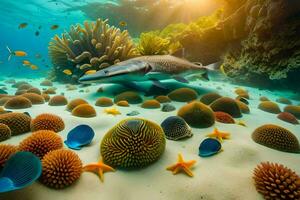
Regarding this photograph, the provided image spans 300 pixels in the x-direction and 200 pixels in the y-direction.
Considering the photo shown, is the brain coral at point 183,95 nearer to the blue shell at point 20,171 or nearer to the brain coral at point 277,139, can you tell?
the brain coral at point 277,139

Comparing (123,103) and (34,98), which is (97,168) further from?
(34,98)

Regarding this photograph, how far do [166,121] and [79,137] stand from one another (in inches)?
62.4

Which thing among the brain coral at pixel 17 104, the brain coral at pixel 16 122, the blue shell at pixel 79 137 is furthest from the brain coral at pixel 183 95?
the brain coral at pixel 17 104

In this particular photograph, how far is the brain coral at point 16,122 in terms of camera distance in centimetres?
381

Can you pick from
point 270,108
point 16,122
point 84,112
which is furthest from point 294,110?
point 16,122

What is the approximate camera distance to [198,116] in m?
4.30

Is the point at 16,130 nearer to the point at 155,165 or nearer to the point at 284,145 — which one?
the point at 155,165

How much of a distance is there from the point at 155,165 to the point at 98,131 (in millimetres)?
1592

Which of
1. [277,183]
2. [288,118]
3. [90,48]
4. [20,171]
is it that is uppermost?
[90,48]

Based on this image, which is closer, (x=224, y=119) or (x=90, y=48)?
(x=224, y=119)

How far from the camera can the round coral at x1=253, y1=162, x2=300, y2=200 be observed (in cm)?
228

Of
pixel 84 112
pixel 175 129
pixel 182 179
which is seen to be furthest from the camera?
pixel 84 112

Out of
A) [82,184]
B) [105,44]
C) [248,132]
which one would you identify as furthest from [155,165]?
[105,44]

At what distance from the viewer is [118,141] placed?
2.96m
